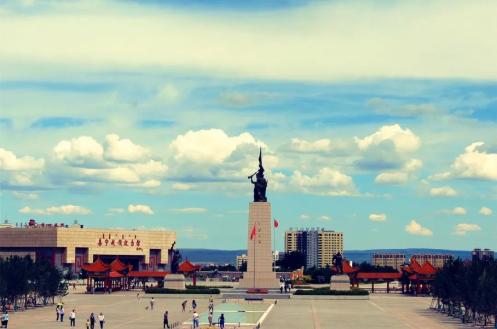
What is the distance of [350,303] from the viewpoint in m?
118

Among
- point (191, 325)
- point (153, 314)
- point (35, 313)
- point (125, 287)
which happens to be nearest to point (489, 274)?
point (191, 325)

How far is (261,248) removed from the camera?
440 feet

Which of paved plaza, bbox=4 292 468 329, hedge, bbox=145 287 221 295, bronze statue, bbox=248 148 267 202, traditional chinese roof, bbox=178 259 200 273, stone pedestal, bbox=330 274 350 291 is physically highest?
bronze statue, bbox=248 148 267 202

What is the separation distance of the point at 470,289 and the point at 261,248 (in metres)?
54.1

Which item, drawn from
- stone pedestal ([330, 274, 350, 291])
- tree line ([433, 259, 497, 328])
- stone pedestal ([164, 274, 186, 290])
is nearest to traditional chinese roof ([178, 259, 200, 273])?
stone pedestal ([164, 274, 186, 290])

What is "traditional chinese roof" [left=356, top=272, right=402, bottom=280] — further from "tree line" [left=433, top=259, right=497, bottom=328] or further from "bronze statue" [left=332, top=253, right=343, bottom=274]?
"tree line" [left=433, top=259, right=497, bottom=328]

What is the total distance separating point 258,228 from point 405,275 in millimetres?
27835

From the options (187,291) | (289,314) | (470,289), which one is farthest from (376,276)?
(470,289)

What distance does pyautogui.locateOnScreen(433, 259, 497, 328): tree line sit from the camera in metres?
76.9

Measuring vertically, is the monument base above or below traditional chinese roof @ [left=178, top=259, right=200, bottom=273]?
below

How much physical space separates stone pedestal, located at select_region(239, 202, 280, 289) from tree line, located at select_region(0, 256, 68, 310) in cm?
3133

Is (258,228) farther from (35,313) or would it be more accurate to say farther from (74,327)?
(74,327)

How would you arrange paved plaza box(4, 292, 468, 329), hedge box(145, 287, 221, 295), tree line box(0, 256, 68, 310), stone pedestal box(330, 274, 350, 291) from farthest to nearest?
1. stone pedestal box(330, 274, 350, 291)
2. hedge box(145, 287, 221, 295)
3. tree line box(0, 256, 68, 310)
4. paved plaza box(4, 292, 468, 329)

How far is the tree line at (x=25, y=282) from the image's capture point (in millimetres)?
90750
